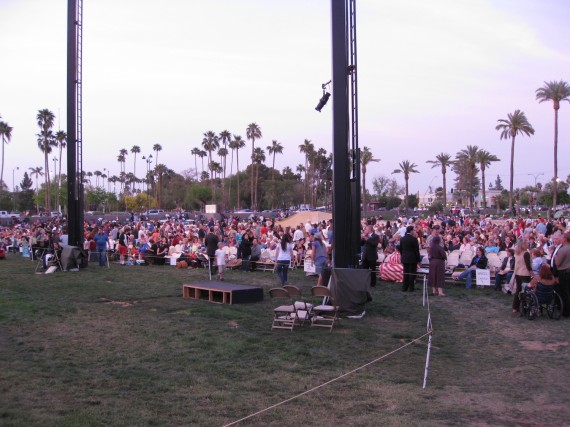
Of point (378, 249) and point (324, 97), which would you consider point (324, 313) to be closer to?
point (324, 97)

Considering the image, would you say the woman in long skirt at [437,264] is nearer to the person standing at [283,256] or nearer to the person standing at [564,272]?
the person standing at [564,272]

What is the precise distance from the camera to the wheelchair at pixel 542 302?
35.3 ft

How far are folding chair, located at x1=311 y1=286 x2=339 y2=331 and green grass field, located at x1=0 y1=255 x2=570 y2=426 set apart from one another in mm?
252

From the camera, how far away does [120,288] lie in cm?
1502

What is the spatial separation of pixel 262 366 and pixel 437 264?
768 cm

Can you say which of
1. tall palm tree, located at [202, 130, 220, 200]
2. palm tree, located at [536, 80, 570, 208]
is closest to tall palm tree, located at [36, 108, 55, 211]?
tall palm tree, located at [202, 130, 220, 200]

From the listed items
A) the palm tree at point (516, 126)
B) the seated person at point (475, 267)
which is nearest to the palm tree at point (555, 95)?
the palm tree at point (516, 126)

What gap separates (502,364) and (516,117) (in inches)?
2034

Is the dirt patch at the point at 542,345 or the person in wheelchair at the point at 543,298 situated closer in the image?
the dirt patch at the point at 542,345

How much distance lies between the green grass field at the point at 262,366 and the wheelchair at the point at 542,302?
0.27 meters

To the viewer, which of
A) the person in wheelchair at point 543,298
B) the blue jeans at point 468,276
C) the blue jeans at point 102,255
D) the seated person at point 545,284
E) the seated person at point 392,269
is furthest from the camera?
the blue jeans at point 102,255

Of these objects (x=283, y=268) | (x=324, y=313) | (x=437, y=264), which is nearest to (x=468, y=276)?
(x=437, y=264)

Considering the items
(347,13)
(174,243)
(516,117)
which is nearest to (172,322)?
(347,13)

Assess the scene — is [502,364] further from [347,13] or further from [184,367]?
[347,13]
